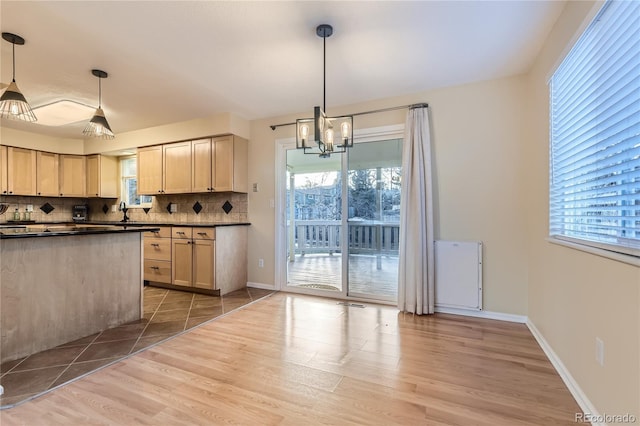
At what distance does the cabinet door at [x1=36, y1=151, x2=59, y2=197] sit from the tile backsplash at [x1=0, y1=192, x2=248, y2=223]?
38cm

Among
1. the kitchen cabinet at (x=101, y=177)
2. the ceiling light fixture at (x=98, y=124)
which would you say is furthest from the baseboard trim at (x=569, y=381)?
the kitchen cabinet at (x=101, y=177)

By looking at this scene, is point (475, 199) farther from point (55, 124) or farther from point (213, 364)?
point (55, 124)

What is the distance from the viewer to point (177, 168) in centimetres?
458

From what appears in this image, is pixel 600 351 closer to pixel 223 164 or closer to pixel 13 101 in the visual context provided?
pixel 223 164

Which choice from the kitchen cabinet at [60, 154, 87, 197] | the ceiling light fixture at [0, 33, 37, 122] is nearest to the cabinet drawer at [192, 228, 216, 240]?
the ceiling light fixture at [0, 33, 37, 122]

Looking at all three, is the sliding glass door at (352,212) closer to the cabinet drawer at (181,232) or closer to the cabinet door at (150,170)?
the cabinet drawer at (181,232)

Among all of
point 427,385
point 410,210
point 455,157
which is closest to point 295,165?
point 410,210

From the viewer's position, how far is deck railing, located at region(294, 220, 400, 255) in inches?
144

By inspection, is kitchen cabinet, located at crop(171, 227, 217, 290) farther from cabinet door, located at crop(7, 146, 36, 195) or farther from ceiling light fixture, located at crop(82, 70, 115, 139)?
cabinet door, located at crop(7, 146, 36, 195)

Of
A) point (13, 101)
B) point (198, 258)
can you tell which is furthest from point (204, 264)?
point (13, 101)

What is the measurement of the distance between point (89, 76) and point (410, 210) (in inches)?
144

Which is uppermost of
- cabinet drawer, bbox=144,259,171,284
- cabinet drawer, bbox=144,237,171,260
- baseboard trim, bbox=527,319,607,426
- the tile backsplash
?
the tile backsplash

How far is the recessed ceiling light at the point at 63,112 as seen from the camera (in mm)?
3755

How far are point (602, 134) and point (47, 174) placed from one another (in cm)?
749
